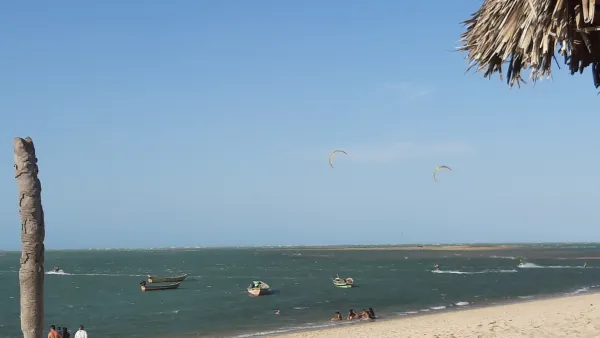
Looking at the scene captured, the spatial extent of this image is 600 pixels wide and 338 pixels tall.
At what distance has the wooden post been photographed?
7.38 m

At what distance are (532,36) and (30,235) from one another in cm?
603

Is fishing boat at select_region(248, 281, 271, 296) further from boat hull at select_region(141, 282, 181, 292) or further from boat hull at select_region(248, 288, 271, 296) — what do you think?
boat hull at select_region(141, 282, 181, 292)

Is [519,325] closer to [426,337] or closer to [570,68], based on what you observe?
[426,337]

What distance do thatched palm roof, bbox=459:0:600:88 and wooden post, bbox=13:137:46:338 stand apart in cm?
513

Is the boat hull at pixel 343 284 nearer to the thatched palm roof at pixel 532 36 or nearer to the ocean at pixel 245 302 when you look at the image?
the ocean at pixel 245 302

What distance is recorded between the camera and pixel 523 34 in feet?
14.1

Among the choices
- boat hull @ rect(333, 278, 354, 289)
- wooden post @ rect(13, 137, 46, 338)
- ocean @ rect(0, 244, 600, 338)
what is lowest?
ocean @ rect(0, 244, 600, 338)

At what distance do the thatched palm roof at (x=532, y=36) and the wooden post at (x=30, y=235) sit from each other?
16.8ft

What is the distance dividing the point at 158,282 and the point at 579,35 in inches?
2082

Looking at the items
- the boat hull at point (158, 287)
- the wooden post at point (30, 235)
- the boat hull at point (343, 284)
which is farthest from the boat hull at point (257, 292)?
the wooden post at point (30, 235)

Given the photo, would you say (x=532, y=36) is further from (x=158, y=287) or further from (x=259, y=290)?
(x=158, y=287)

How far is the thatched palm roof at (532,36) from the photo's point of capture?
414cm

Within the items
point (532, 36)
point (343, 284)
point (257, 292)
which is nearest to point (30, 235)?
point (532, 36)

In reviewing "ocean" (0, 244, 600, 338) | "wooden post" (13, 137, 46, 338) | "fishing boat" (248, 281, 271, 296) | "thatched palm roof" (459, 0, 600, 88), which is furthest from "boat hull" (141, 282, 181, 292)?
"thatched palm roof" (459, 0, 600, 88)
